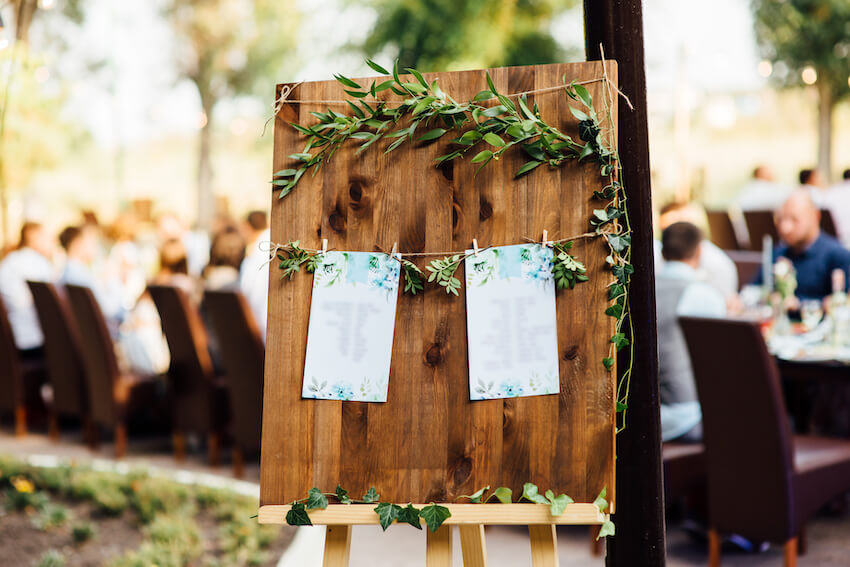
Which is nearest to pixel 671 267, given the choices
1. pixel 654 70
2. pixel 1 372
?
pixel 1 372

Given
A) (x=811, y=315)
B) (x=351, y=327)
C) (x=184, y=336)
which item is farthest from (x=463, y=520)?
(x=184, y=336)

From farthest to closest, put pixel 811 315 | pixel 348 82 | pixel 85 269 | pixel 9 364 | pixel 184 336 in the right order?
pixel 85 269 < pixel 9 364 < pixel 184 336 < pixel 811 315 < pixel 348 82

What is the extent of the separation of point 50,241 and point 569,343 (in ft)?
22.0

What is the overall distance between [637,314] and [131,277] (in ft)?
20.8

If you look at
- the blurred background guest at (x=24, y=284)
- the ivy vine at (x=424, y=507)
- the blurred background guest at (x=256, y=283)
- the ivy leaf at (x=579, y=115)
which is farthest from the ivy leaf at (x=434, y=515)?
the blurred background guest at (x=24, y=284)

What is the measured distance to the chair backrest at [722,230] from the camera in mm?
11078

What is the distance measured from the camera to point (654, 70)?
20.1 m

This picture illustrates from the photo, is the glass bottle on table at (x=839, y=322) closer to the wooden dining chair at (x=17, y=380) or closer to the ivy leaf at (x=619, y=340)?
the ivy leaf at (x=619, y=340)

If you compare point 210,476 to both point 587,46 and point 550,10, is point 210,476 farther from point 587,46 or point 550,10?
point 550,10

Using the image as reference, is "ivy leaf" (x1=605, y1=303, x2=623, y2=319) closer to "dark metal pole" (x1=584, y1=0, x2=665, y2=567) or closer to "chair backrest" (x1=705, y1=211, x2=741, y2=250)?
"dark metal pole" (x1=584, y1=0, x2=665, y2=567)

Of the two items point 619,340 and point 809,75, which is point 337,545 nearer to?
point 619,340

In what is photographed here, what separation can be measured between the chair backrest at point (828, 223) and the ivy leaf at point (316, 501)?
8.25 meters

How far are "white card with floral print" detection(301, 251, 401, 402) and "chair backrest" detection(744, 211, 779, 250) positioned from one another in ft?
28.5

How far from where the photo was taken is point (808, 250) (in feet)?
18.6
